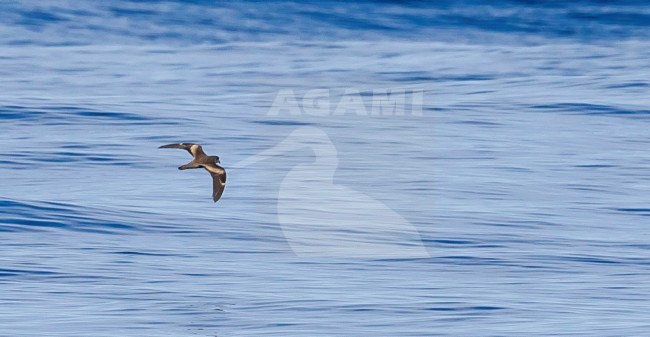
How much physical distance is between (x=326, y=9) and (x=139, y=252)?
20.8m

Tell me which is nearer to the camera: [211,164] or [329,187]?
[211,164]

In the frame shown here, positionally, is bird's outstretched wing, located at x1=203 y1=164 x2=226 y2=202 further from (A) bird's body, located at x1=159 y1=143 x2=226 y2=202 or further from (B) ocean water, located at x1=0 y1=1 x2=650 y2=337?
(B) ocean water, located at x1=0 y1=1 x2=650 y2=337

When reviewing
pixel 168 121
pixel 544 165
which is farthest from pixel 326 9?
pixel 544 165

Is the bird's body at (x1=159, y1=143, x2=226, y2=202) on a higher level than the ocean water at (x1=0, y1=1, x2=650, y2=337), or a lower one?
lower

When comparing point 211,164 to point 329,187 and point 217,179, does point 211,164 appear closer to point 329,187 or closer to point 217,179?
point 217,179

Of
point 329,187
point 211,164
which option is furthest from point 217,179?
point 329,187

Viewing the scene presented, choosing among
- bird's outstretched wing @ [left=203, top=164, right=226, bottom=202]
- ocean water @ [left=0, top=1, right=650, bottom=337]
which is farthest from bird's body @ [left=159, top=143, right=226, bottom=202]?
ocean water @ [left=0, top=1, right=650, bottom=337]

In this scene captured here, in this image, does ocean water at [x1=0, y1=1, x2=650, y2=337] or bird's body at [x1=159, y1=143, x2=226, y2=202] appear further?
ocean water at [x1=0, y1=1, x2=650, y2=337]

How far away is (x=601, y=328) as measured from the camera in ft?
29.5

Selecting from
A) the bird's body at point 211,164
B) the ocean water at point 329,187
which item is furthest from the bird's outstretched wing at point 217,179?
the ocean water at point 329,187

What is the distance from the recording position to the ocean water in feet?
31.5

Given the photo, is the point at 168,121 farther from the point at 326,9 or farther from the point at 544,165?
the point at 326,9

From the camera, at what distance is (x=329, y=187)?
14484mm

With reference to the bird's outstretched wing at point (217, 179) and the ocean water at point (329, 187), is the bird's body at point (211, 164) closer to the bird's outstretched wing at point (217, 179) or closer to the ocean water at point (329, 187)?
the bird's outstretched wing at point (217, 179)
